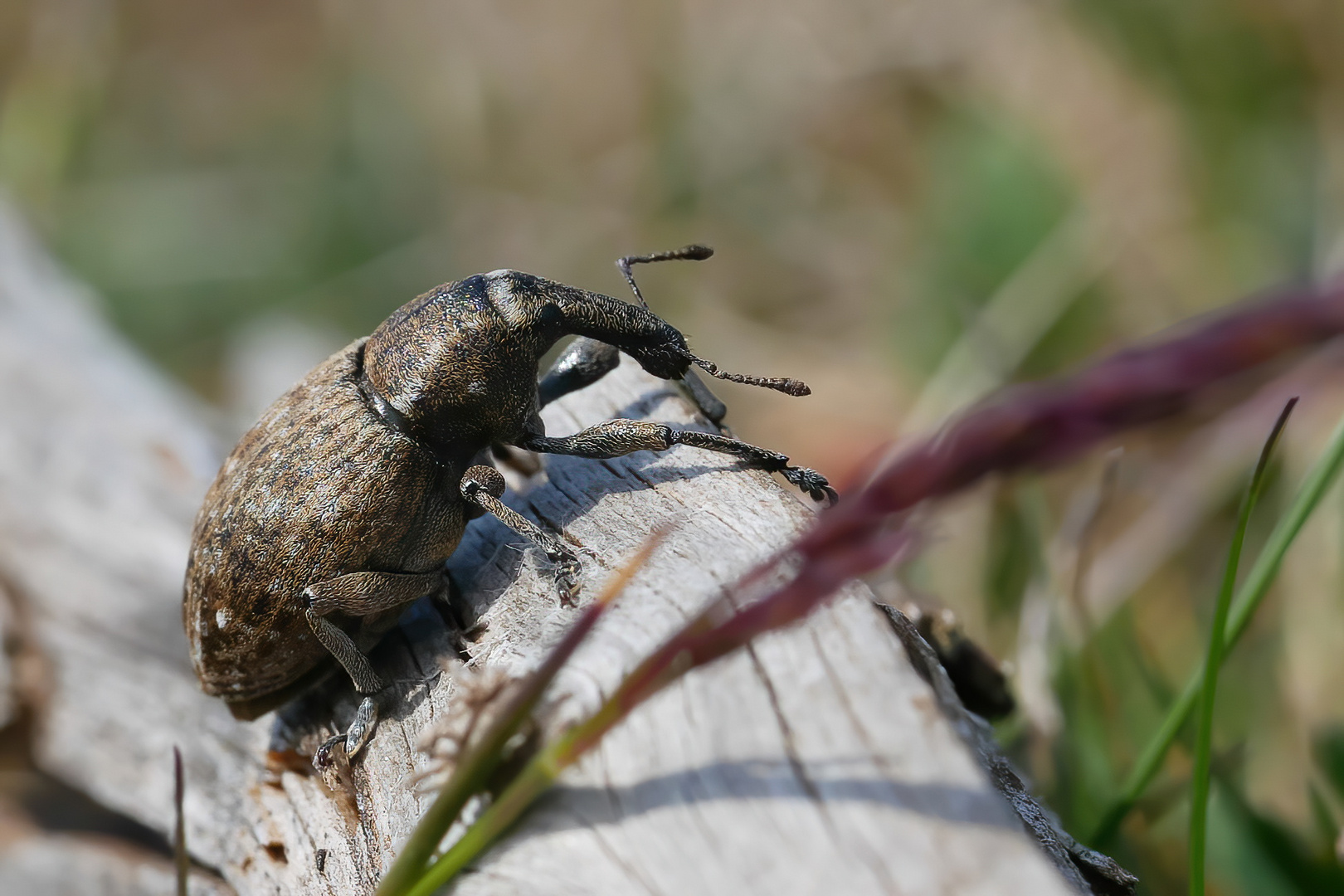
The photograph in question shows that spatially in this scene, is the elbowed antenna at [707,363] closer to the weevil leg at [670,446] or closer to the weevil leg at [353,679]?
the weevil leg at [670,446]

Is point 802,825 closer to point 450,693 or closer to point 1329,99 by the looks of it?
point 450,693

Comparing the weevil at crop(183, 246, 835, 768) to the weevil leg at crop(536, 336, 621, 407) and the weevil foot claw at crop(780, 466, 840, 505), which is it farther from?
the weevil leg at crop(536, 336, 621, 407)

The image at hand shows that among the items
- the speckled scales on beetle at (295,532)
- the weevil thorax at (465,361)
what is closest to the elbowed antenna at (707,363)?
the weevil thorax at (465,361)

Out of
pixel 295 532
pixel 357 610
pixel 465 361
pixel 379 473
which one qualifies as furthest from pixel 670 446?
pixel 295 532

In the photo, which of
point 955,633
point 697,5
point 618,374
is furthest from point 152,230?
point 955,633

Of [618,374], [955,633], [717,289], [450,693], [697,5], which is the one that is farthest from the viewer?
[697,5]

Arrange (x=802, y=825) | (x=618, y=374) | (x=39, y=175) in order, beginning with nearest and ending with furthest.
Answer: (x=802, y=825), (x=618, y=374), (x=39, y=175)

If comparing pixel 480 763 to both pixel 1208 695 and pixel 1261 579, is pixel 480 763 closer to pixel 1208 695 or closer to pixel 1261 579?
pixel 1208 695
